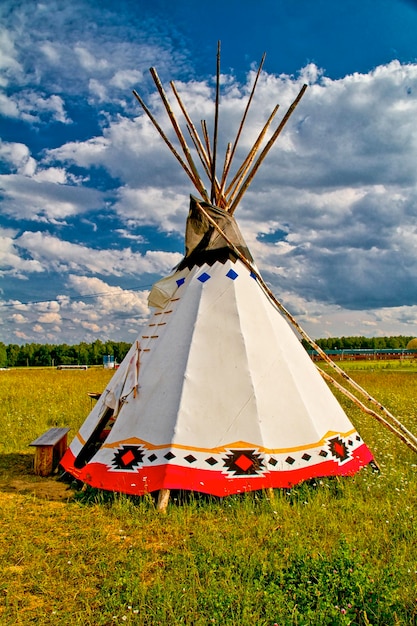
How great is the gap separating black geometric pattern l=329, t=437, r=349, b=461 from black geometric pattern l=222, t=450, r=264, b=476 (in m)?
1.04

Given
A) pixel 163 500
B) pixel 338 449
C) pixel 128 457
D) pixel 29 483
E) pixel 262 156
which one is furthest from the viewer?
pixel 262 156

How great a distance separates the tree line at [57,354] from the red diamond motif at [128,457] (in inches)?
2907

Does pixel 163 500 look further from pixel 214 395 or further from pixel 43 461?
pixel 43 461

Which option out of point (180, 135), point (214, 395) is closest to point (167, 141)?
point (180, 135)

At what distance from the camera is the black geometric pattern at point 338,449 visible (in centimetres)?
531

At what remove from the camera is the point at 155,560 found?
363 cm

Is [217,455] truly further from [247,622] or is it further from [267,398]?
[247,622]

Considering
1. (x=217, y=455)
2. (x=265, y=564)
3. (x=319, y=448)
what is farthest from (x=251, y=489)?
(x=265, y=564)

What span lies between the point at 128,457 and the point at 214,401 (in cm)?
115

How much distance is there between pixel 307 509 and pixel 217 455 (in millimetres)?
1043

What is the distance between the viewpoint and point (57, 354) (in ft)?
260

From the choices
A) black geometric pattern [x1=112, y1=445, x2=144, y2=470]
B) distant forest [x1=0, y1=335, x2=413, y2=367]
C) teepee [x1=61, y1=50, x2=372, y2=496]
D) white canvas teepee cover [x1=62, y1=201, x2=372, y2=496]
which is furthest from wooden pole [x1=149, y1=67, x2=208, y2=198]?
distant forest [x1=0, y1=335, x2=413, y2=367]

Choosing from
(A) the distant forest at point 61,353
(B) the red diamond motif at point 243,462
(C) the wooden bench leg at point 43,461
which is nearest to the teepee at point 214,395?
(B) the red diamond motif at point 243,462

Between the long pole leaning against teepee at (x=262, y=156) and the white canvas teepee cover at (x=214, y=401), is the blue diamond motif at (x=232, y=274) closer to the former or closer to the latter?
the white canvas teepee cover at (x=214, y=401)
